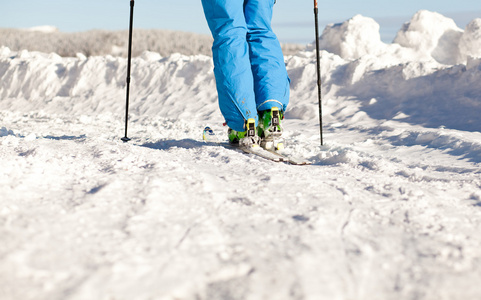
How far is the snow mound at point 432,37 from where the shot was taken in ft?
37.5

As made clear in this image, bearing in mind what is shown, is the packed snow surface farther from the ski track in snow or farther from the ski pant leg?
the ski pant leg

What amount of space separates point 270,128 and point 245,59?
0.65 metres

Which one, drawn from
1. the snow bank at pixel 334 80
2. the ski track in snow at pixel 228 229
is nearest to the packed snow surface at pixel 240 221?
the ski track in snow at pixel 228 229

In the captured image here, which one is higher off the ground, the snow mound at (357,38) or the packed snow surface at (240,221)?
the snow mound at (357,38)

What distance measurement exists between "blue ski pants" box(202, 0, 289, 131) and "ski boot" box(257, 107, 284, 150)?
63mm

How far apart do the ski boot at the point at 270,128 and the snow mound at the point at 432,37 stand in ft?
28.6

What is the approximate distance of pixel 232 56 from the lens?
146 inches

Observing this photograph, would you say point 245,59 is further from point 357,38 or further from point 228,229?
point 357,38

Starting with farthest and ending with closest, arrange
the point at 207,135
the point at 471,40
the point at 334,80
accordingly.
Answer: the point at 471,40 < the point at 334,80 < the point at 207,135

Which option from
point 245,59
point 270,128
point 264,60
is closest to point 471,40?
point 264,60

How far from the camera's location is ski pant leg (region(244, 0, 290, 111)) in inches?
157

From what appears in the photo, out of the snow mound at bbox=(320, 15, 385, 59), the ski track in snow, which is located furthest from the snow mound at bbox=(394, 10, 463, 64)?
the ski track in snow

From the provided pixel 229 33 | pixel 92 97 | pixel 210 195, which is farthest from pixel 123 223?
pixel 92 97

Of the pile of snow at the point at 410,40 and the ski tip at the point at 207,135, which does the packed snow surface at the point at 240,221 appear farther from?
the pile of snow at the point at 410,40
